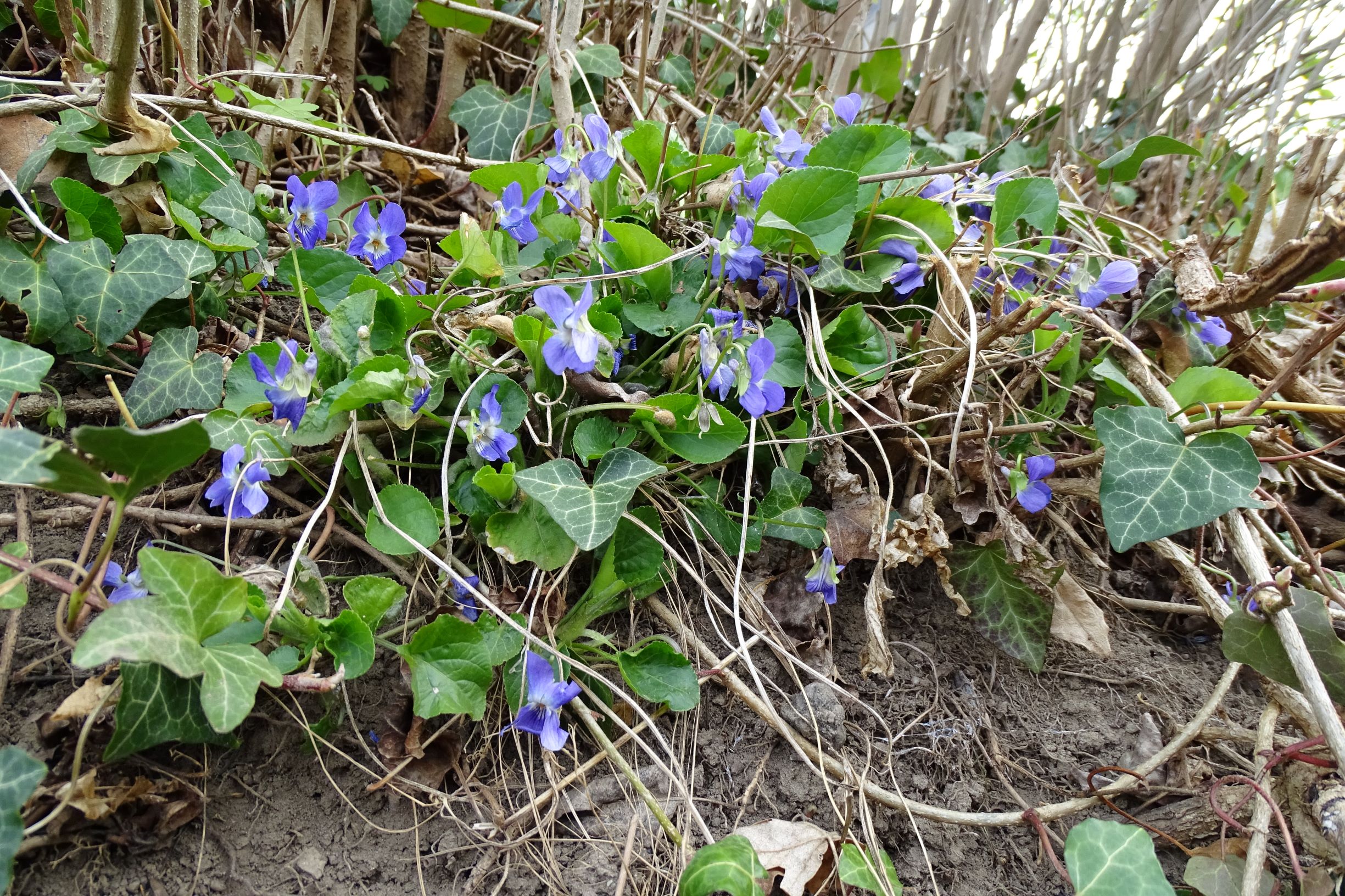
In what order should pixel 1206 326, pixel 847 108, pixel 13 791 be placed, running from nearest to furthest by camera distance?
1. pixel 13 791
2. pixel 1206 326
3. pixel 847 108

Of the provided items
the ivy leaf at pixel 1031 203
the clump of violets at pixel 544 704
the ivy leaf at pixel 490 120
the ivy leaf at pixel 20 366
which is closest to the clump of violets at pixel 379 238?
the ivy leaf at pixel 20 366

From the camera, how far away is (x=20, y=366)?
103 cm

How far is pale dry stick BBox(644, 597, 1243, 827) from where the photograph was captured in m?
1.14

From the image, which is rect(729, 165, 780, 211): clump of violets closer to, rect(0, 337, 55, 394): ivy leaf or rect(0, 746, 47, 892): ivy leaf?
rect(0, 337, 55, 394): ivy leaf

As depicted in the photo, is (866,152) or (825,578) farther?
(866,152)

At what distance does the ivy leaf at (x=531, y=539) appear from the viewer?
113 cm

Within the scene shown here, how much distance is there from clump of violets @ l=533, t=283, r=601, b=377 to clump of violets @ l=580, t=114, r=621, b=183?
41 cm

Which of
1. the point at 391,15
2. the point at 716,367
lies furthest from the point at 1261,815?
the point at 391,15

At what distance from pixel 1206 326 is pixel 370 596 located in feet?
5.43

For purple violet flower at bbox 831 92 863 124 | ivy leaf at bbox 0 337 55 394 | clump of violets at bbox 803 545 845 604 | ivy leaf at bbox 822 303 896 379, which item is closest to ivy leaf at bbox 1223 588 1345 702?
clump of violets at bbox 803 545 845 604

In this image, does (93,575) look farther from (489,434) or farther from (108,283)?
(108,283)

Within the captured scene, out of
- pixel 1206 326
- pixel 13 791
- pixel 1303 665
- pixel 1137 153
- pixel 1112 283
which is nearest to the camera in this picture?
pixel 13 791

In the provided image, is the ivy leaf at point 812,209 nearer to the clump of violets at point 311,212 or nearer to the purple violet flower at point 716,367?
the purple violet flower at point 716,367

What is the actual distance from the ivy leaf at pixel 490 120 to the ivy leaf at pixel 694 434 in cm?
120
